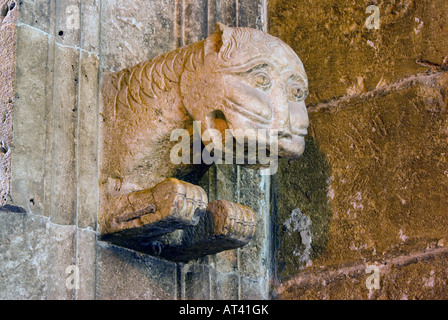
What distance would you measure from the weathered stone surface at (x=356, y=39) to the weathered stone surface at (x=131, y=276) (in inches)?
35.0

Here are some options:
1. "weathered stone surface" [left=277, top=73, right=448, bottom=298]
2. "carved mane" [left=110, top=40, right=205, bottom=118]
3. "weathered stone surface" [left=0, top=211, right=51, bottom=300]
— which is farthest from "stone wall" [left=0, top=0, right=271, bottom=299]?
"weathered stone surface" [left=277, top=73, right=448, bottom=298]

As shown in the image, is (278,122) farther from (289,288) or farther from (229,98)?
(289,288)

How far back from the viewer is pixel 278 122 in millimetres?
2410

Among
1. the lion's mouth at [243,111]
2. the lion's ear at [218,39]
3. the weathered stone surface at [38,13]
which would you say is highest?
the weathered stone surface at [38,13]

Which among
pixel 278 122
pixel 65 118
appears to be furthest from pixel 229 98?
pixel 65 118

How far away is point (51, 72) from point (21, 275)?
682 mm

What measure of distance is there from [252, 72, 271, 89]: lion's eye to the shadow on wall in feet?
1.97

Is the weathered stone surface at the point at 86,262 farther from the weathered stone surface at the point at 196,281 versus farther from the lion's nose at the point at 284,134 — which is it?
the lion's nose at the point at 284,134

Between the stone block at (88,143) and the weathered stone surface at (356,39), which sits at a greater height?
the weathered stone surface at (356,39)

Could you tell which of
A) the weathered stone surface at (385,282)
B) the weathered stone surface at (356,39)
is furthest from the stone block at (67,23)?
the weathered stone surface at (385,282)

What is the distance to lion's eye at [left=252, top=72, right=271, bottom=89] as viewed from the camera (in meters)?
2.43

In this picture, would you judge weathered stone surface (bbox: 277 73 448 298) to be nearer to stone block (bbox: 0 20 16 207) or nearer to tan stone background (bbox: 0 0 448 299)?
tan stone background (bbox: 0 0 448 299)

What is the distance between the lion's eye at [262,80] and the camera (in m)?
2.43

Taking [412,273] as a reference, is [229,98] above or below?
above
